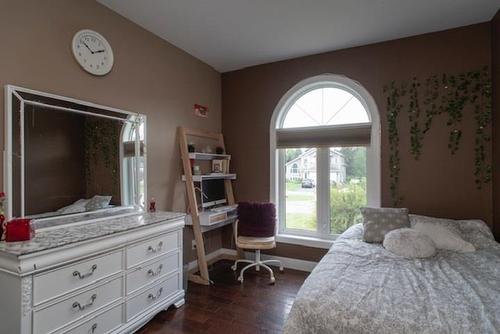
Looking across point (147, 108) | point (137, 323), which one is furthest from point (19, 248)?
point (147, 108)

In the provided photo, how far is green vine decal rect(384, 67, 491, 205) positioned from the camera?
269 centimetres

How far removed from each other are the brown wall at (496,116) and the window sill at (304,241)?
1.64 meters

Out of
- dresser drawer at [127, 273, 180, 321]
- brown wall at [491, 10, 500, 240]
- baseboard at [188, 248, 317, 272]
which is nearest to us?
dresser drawer at [127, 273, 180, 321]

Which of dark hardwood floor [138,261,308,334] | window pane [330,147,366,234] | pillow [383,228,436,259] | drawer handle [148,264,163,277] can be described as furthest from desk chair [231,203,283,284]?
pillow [383,228,436,259]

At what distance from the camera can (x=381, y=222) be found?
8.36 ft

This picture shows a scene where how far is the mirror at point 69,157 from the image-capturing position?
5.98 feet

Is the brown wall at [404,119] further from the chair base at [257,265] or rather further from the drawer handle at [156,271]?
the drawer handle at [156,271]

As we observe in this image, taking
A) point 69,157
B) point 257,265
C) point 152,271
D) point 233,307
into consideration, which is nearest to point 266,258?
point 257,265

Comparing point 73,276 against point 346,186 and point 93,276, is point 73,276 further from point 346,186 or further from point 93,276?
point 346,186

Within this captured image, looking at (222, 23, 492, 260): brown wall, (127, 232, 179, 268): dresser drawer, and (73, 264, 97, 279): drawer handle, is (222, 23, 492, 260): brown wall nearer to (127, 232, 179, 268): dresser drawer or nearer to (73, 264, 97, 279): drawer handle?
(127, 232, 179, 268): dresser drawer

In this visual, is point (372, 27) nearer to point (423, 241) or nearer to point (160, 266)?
point (423, 241)

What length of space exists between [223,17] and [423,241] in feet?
8.74

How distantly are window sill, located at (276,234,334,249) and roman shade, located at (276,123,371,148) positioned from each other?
1210mm

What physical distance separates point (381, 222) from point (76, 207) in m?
2.72
